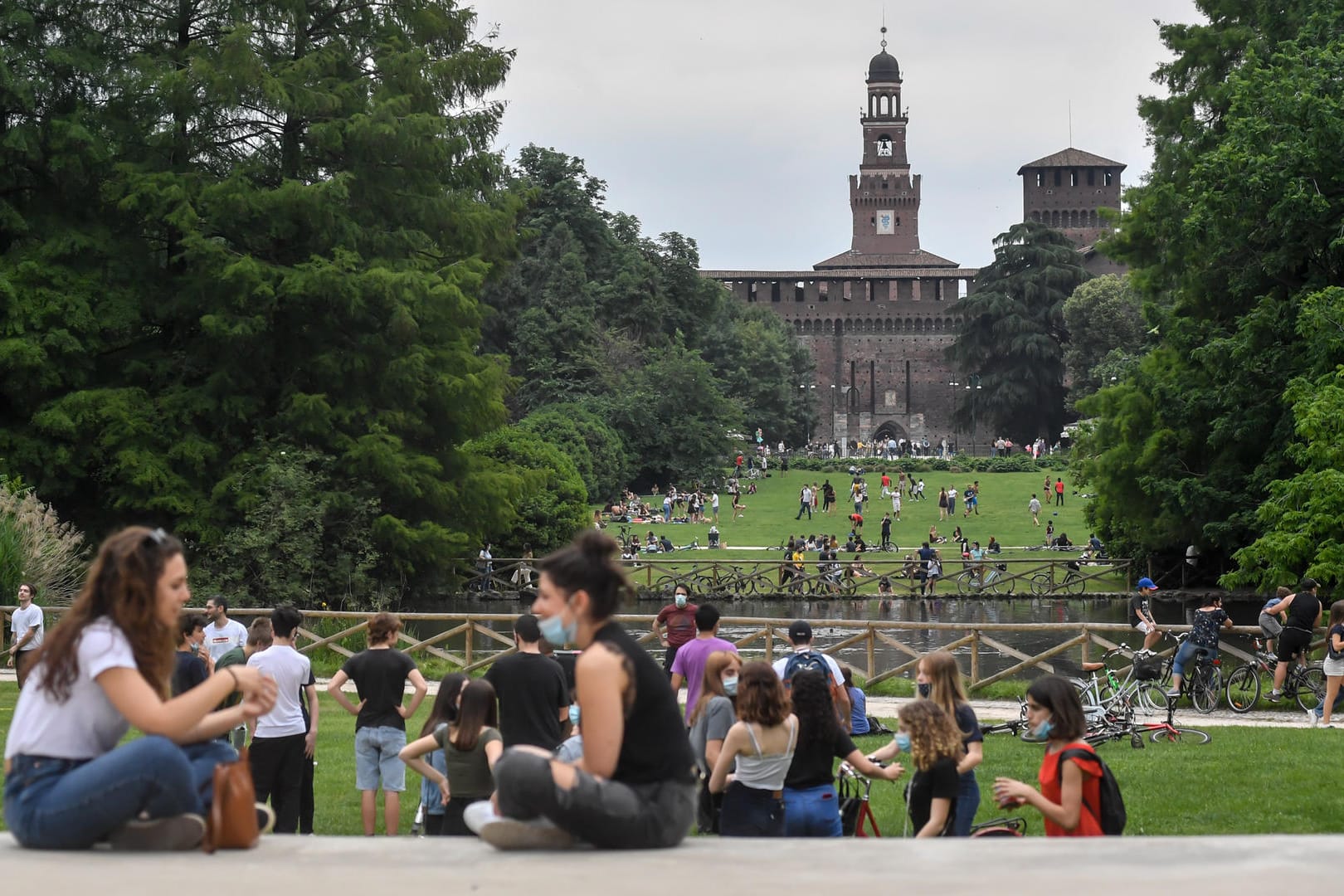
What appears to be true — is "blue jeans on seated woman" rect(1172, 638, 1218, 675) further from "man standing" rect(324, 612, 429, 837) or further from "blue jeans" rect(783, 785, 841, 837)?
"blue jeans" rect(783, 785, 841, 837)

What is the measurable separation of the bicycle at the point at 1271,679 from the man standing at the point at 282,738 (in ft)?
32.4

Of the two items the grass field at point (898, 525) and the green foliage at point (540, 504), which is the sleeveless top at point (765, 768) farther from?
the green foliage at point (540, 504)

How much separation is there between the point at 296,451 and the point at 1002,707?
1371 cm

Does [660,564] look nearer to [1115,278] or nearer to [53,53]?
[53,53]

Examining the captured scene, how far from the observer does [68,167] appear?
24.3 m

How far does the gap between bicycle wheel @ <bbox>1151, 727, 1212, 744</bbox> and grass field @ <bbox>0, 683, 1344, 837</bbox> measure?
0.14 metres

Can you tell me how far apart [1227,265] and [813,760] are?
2008 centimetres

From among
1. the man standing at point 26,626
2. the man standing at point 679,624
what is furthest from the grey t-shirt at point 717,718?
the man standing at point 26,626

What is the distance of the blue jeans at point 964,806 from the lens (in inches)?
244

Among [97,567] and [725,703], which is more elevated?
[97,567]

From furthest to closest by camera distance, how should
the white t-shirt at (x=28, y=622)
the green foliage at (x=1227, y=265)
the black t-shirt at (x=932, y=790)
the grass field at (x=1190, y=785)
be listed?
the green foliage at (x=1227, y=265)
the white t-shirt at (x=28, y=622)
the grass field at (x=1190, y=785)
the black t-shirt at (x=932, y=790)

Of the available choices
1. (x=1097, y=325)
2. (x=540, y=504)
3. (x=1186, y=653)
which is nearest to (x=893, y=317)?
(x=1097, y=325)

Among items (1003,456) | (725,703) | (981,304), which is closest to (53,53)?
(725,703)

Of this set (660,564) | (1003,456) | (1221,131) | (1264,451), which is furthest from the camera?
(1003,456)
